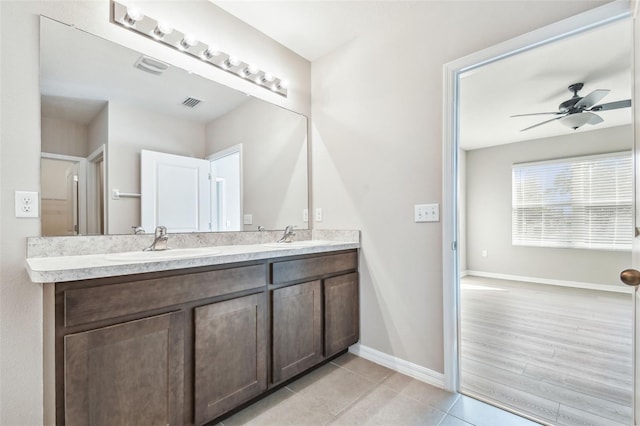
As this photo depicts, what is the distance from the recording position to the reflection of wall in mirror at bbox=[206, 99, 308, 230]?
7.13 feet

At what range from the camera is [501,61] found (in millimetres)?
1694

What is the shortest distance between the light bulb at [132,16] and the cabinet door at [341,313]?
1919mm

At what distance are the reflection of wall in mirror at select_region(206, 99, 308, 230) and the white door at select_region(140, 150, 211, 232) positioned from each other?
0.22 m

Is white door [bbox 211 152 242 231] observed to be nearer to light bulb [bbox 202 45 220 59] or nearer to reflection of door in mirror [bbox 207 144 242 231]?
reflection of door in mirror [bbox 207 144 242 231]

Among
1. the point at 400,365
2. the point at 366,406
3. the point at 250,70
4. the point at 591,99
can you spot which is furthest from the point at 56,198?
the point at 591,99

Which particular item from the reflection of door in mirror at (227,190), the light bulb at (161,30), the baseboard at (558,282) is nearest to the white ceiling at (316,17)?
the light bulb at (161,30)

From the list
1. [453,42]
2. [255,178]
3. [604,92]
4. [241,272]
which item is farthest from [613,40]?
[241,272]

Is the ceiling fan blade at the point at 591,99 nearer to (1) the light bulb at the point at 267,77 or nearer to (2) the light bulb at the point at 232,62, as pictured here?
(1) the light bulb at the point at 267,77

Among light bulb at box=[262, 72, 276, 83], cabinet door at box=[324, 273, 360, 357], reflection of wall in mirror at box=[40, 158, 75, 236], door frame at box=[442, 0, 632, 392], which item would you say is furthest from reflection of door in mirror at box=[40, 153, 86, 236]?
door frame at box=[442, 0, 632, 392]

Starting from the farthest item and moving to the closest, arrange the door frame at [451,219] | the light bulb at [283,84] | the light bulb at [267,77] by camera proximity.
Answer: the light bulb at [283,84], the light bulb at [267,77], the door frame at [451,219]

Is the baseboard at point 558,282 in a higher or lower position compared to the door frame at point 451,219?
lower

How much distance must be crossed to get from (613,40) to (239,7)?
2.94 metres

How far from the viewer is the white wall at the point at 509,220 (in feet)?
15.3

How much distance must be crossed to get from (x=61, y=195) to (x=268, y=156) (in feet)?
4.47
